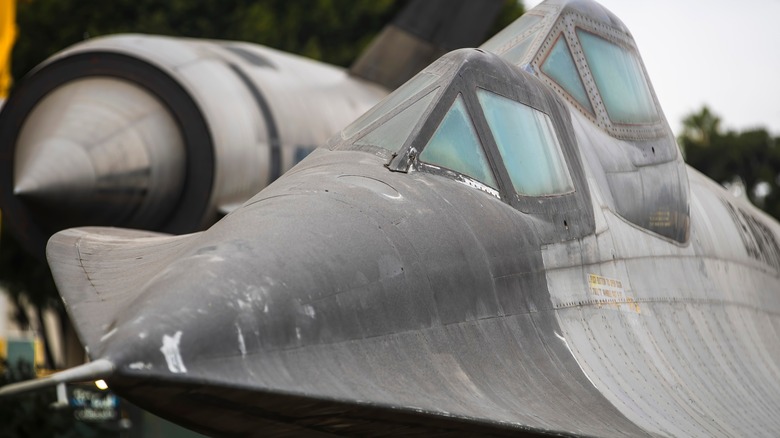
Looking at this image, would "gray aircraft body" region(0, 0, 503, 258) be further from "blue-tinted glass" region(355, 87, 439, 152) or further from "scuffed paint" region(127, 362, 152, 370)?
"scuffed paint" region(127, 362, 152, 370)

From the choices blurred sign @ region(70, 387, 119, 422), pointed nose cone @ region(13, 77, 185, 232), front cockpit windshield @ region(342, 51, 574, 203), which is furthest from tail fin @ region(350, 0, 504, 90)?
front cockpit windshield @ region(342, 51, 574, 203)

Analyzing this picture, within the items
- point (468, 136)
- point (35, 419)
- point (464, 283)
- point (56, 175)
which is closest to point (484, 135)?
point (468, 136)

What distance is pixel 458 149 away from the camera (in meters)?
4.66

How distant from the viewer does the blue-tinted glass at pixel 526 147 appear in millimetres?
4883

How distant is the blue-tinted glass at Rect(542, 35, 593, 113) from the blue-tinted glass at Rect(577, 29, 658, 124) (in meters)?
0.16

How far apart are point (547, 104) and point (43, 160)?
8.48m

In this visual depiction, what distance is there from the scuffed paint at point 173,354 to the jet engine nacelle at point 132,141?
32.3ft

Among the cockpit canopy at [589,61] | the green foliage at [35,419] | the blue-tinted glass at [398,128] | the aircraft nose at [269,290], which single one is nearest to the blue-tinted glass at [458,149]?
the blue-tinted glass at [398,128]

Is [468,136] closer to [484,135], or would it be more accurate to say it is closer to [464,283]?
[484,135]

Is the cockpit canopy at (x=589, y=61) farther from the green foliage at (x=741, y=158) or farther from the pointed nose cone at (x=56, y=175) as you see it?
the green foliage at (x=741, y=158)

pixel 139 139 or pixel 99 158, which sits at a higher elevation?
pixel 139 139

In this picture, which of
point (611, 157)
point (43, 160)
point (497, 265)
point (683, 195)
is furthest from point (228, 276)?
point (43, 160)

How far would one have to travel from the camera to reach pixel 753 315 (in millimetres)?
7012

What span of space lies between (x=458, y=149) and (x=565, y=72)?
1681mm
